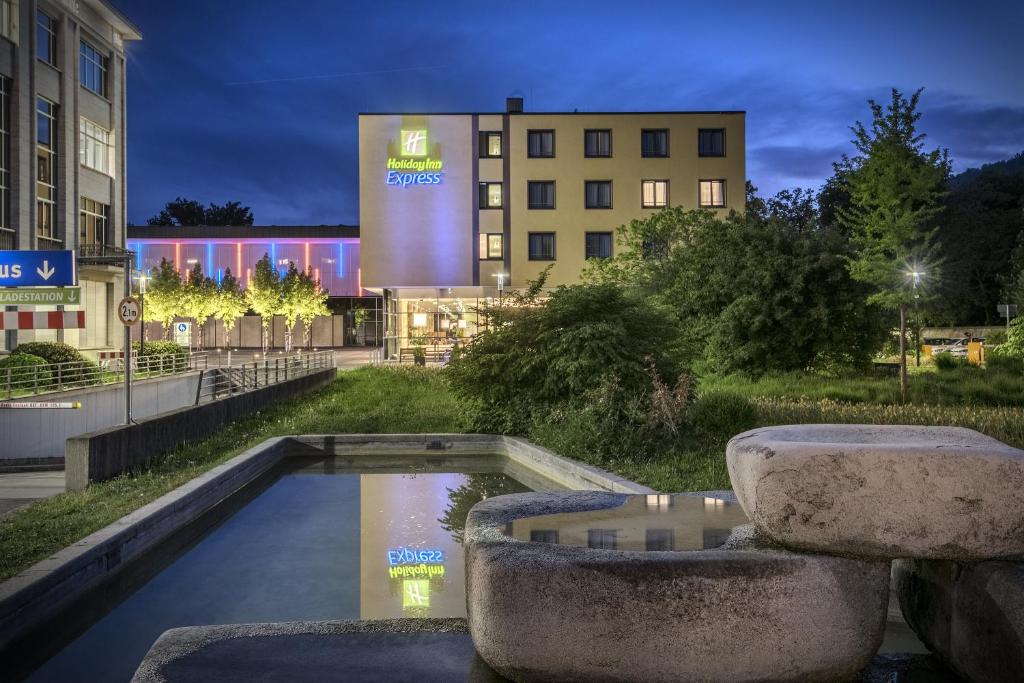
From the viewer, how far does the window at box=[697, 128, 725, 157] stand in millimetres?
46375

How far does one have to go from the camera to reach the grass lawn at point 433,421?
8.88 meters

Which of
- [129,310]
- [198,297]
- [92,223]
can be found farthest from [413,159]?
[129,310]

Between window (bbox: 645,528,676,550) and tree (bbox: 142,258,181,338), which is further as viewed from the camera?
tree (bbox: 142,258,181,338)

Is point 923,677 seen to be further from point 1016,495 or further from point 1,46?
point 1,46

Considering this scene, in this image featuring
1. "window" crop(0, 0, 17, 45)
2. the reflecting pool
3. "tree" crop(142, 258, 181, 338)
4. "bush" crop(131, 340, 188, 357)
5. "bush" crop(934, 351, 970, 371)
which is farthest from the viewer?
"tree" crop(142, 258, 181, 338)

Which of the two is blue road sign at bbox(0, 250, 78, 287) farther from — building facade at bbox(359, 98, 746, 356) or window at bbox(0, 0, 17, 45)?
building facade at bbox(359, 98, 746, 356)

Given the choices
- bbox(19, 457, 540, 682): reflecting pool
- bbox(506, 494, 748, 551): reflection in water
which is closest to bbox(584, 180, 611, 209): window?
bbox(19, 457, 540, 682): reflecting pool

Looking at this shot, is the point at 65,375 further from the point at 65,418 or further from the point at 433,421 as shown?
the point at 433,421

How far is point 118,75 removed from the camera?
150ft

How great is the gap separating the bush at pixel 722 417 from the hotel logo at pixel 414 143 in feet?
112

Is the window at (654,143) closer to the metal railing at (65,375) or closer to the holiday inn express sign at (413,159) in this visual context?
the holiday inn express sign at (413,159)

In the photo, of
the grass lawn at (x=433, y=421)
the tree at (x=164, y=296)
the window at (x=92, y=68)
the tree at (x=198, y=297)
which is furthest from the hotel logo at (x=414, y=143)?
the tree at (x=198, y=297)

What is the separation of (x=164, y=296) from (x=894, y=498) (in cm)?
5894

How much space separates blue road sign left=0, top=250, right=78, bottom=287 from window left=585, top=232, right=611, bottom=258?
111ft
